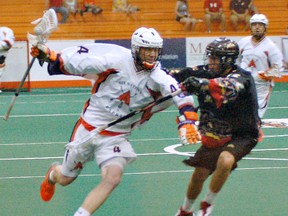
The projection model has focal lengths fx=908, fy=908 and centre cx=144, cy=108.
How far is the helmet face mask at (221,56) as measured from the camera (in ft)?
25.5

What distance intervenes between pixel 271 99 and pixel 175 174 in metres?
8.78

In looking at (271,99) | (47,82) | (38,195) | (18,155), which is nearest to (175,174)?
(38,195)

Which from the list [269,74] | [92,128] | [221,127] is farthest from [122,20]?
[92,128]

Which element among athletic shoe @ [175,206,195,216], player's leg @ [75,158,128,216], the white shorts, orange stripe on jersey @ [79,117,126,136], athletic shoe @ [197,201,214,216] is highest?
orange stripe on jersey @ [79,117,126,136]

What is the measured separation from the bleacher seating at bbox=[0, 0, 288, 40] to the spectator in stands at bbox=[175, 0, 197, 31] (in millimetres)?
177

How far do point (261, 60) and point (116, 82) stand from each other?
5.80m

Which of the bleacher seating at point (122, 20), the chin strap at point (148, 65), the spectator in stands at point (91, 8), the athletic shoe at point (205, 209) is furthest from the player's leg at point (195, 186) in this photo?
the spectator in stands at point (91, 8)

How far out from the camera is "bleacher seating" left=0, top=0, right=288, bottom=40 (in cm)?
2398

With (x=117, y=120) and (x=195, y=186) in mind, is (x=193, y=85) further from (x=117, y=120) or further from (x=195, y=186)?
(x=195, y=186)

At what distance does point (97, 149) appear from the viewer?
292 inches

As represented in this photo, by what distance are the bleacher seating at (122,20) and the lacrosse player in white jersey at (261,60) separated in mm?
10658

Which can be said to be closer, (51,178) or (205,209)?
(205,209)

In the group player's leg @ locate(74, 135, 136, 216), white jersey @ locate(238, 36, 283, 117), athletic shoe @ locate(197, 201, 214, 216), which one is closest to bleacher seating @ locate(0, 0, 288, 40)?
white jersey @ locate(238, 36, 283, 117)

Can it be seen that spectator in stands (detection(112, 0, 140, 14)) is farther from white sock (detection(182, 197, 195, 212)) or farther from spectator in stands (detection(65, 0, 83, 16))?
white sock (detection(182, 197, 195, 212))
